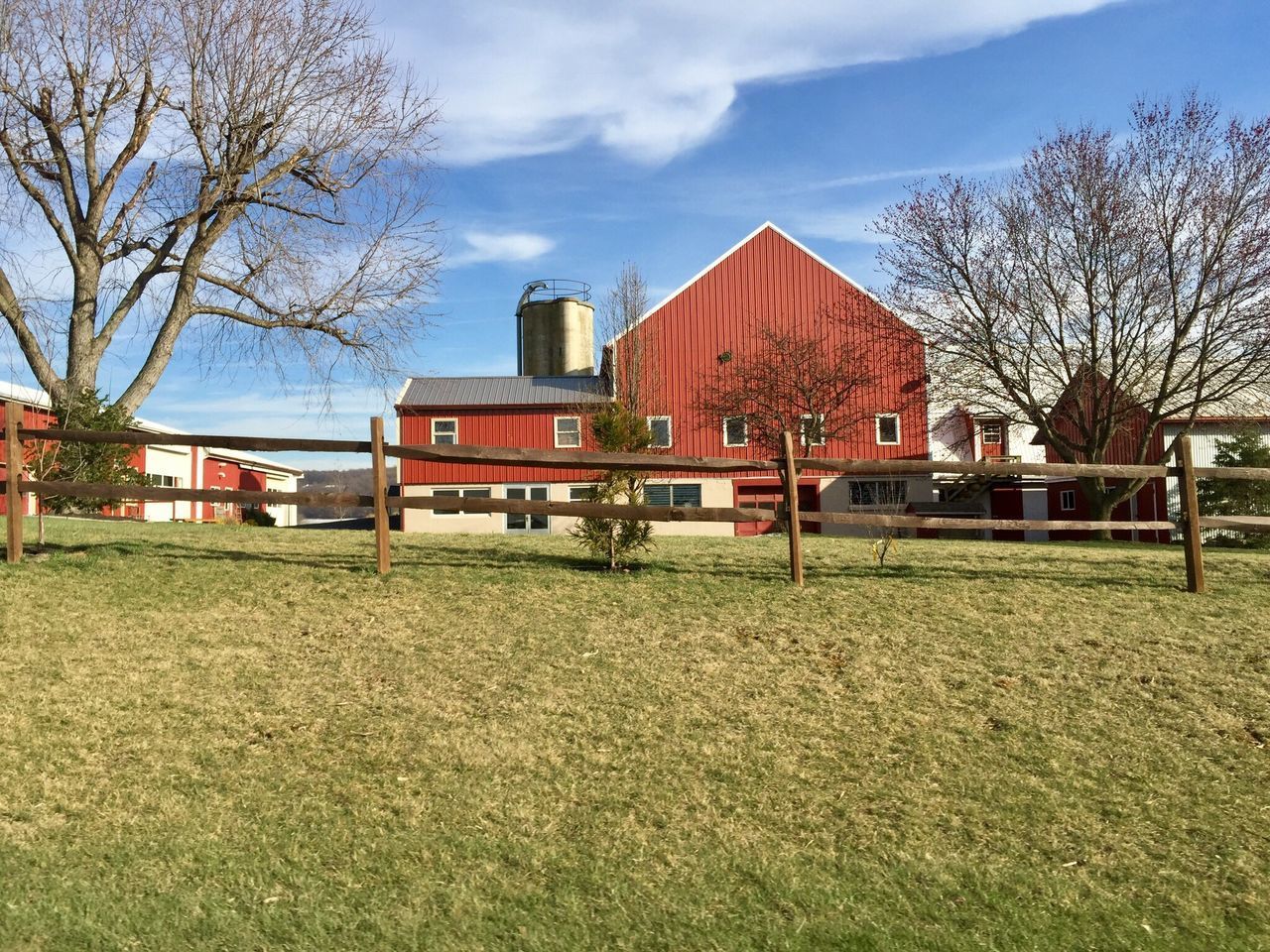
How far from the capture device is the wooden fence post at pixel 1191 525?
977 centimetres

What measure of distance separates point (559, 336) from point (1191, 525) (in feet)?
111

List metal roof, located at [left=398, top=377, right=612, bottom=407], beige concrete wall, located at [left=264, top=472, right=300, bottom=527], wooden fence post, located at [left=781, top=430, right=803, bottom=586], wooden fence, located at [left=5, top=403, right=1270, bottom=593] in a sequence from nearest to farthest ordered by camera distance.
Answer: wooden fence, located at [left=5, top=403, right=1270, bottom=593], wooden fence post, located at [left=781, top=430, right=803, bottom=586], metal roof, located at [left=398, top=377, right=612, bottom=407], beige concrete wall, located at [left=264, top=472, right=300, bottom=527]

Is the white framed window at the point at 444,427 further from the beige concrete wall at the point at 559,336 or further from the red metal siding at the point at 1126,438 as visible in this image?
the red metal siding at the point at 1126,438

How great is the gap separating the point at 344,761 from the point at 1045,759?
13.4 ft

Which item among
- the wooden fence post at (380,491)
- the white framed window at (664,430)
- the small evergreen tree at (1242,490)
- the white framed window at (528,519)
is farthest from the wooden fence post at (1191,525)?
the white framed window at (528,519)

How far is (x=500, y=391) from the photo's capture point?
34375 mm

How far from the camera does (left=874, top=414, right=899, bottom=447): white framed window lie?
3241 centimetres

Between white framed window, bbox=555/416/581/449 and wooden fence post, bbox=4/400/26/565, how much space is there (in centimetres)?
2426

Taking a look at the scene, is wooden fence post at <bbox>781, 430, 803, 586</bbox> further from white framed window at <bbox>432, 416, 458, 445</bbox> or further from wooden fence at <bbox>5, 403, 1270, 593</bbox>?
white framed window at <bbox>432, 416, 458, 445</bbox>

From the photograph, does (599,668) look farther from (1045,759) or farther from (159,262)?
(159,262)

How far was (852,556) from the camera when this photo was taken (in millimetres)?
11320

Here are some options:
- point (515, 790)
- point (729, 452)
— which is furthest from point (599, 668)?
point (729, 452)

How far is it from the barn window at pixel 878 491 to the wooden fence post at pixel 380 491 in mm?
24368

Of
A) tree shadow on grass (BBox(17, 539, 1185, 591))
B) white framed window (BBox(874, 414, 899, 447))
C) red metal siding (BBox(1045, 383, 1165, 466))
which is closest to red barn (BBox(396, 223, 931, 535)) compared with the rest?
white framed window (BBox(874, 414, 899, 447))
